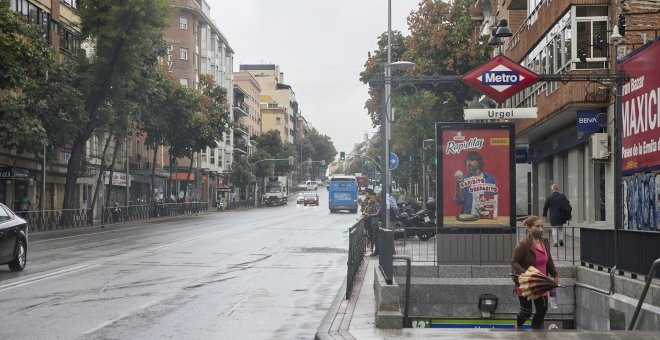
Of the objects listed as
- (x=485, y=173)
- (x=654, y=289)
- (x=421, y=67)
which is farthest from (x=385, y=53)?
(x=654, y=289)

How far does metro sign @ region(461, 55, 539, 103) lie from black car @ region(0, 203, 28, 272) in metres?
9.86

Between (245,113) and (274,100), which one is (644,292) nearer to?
(245,113)

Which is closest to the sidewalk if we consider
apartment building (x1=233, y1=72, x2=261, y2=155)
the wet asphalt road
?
the wet asphalt road

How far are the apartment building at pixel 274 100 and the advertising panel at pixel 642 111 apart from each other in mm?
148390

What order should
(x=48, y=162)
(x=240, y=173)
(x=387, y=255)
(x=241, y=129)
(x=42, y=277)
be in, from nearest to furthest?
1. (x=387, y=255)
2. (x=42, y=277)
3. (x=48, y=162)
4. (x=240, y=173)
5. (x=241, y=129)

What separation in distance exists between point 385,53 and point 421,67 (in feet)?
42.6

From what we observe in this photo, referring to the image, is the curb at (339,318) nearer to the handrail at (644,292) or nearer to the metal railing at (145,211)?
the handrail at (644,292)

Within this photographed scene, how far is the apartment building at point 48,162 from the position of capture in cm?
4334

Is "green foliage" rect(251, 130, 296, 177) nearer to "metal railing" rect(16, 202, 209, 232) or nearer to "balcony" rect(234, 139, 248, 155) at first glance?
"balcony" rect(234, 139, 248, 155)

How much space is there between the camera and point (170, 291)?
14.9 m

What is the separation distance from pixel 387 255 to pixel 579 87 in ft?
51.2

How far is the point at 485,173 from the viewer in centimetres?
1722

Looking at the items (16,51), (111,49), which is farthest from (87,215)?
(16,51)

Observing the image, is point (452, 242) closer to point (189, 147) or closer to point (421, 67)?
point (421, 67)
